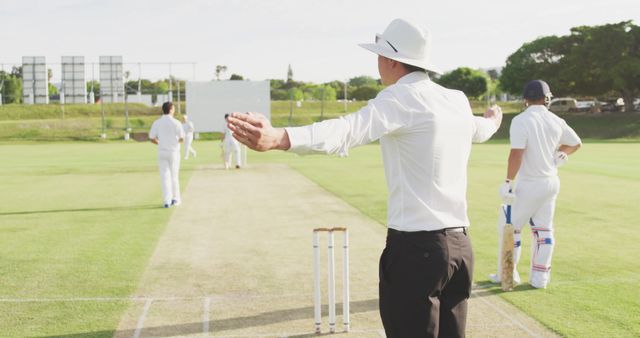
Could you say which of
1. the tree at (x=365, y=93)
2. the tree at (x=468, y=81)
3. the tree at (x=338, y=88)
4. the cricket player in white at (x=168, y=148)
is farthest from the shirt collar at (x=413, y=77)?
the tree at (x=338, y=88)

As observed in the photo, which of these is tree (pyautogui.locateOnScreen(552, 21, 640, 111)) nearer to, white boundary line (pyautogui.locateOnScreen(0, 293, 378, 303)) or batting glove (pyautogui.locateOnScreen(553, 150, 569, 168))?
batting glove (pyautogui.locateOnScreen(553, 150, 569, 168))

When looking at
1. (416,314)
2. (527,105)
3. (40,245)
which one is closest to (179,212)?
(40,245)

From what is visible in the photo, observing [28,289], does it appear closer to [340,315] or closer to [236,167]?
[340,315]

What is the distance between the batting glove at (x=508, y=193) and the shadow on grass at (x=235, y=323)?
176cm

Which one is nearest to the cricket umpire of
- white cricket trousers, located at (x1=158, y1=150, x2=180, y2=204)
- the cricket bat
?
the cricket bat

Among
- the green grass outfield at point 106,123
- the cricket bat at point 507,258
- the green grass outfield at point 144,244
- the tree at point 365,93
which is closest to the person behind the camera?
the green grass outfield at point 144,244

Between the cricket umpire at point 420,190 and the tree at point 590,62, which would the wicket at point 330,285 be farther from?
the tree at point 590,62

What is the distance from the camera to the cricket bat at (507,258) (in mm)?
7047

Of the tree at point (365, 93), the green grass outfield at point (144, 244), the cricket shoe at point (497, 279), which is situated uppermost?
the tree at point (365, 93)

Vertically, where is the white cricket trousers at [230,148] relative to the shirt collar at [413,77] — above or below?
below

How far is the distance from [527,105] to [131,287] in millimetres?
4785

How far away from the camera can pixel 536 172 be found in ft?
24.1

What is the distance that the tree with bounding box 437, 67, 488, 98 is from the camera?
407 ft

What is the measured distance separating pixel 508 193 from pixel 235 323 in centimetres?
314
